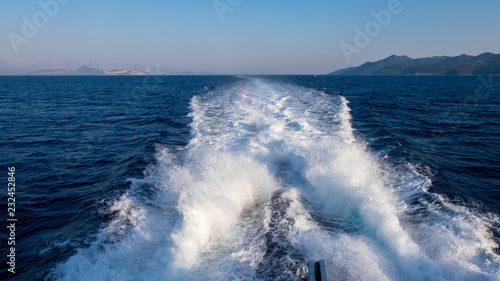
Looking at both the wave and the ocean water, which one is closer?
the wave

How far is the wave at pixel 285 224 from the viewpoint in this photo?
17.3ft

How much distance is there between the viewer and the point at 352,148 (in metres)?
12.0

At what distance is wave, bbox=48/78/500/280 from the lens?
5.27m

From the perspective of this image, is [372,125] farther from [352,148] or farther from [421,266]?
[421,266]

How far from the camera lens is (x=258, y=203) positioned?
8.01 meters

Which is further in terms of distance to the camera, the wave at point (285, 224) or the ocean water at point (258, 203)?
the ocean water at point (258, 203)

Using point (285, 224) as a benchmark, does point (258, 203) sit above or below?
below

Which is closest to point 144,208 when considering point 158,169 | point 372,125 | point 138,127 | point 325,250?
point 158,169

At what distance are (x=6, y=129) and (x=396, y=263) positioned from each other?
2418 cm

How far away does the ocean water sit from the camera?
214 inches

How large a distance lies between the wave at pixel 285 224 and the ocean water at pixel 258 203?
37 mm

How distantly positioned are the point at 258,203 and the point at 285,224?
1.53m

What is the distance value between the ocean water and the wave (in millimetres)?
37

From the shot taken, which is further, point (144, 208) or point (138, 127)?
point (138, 127)
